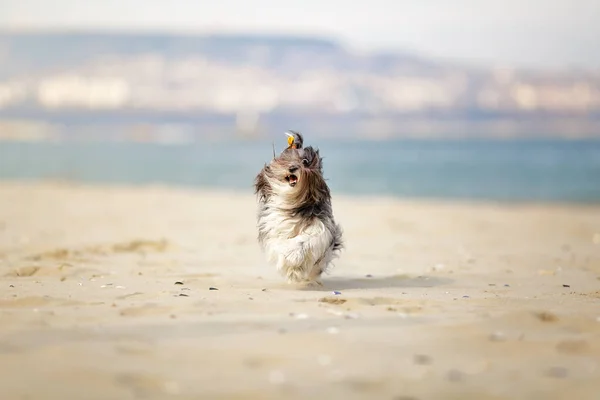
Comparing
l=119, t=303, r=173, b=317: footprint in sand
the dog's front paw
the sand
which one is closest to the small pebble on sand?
the sand

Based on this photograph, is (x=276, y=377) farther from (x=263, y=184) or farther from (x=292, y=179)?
(x=263, y=184)

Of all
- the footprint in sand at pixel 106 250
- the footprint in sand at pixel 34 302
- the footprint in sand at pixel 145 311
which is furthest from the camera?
the footprint in sand at pixel 106 250

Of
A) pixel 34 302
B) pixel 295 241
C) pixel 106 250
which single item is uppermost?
pixel 295 241

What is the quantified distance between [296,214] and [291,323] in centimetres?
161

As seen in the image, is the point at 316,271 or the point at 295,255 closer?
the point at 295,255

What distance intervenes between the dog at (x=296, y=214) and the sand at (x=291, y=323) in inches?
10.5

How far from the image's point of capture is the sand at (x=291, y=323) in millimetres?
4508

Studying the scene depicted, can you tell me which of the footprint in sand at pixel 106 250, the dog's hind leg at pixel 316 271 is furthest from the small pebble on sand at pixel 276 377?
the footprint in sand at pixel 106 250

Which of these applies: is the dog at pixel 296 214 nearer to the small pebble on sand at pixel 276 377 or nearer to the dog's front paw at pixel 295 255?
the dog's front paw at pixel 295 255

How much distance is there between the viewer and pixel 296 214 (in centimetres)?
721

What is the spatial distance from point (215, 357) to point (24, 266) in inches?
170

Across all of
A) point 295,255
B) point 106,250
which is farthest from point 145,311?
point 106,250

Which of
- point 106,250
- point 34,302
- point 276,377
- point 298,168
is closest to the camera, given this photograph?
point 276,377

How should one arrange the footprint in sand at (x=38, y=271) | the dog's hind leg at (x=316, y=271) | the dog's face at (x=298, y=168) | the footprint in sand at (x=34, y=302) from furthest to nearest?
the footprint in sand at (x=38, y=271) → the dog's hind leg at (x=316, y=271) → the dog's face at (x=298, y=168) → the footprint in sand at (x=34, y=302)
